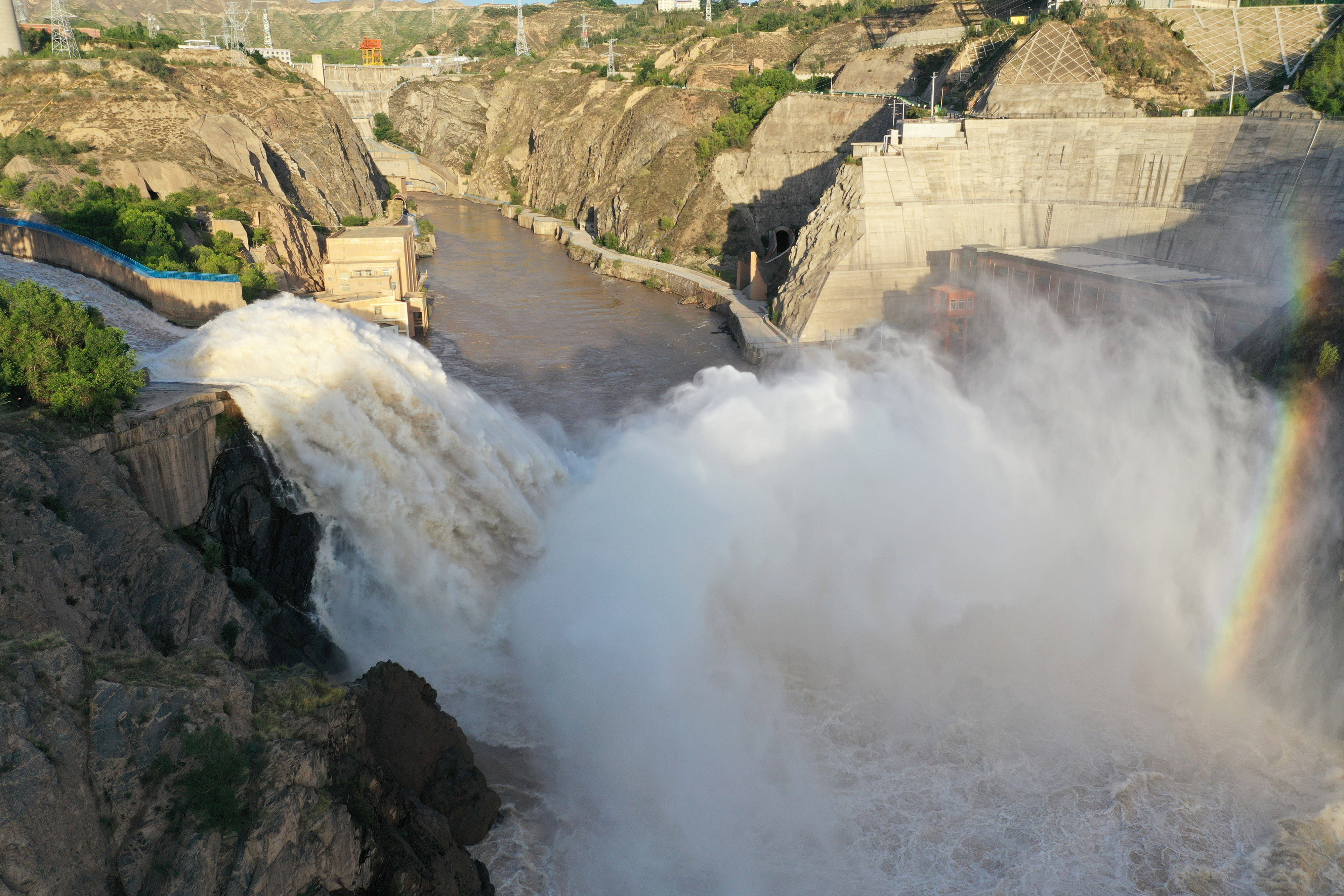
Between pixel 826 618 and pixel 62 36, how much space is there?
6414 centimetres

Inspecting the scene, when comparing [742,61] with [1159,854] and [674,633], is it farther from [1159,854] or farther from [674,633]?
[1159,854]

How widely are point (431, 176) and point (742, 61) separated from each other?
4167 cm

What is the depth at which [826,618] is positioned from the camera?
22.5m

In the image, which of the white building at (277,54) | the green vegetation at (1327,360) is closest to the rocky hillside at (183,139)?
the white building at (277,54)

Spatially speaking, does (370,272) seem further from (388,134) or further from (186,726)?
(388,134)

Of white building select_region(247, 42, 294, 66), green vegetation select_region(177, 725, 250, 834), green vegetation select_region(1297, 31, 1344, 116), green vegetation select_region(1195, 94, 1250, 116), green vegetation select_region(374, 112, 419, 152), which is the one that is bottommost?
green vegetation select_region(374, 112, 419, 152)

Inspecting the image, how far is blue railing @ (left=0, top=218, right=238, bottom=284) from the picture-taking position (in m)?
30.3

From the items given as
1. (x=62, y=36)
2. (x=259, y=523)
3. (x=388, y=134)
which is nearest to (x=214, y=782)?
(x=259, y=523)

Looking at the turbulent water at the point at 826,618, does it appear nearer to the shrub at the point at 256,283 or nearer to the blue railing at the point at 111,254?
the blue railing at the point at 111,254

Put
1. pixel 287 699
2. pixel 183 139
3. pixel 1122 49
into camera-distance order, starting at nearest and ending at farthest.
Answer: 1. pixel 287 699
2. pixel 183 139
3. pixel 1122 49

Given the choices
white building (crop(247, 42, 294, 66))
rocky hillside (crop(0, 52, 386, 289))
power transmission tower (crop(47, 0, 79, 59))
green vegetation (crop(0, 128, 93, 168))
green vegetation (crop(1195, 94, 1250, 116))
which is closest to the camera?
green vegetation (crop(0, 128, 93, 168))

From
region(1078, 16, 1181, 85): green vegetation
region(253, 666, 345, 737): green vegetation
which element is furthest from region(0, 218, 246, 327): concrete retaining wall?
region(1078, 16, 1181, 85): green vegetation

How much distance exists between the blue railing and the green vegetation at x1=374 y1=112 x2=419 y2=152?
3369 inches

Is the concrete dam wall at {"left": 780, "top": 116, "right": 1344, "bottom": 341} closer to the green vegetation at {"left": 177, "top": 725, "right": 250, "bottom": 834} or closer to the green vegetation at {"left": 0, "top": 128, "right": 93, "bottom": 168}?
the green vegetation at {"left": 0, "top": 128, "right": 93, "bottom": 168}
